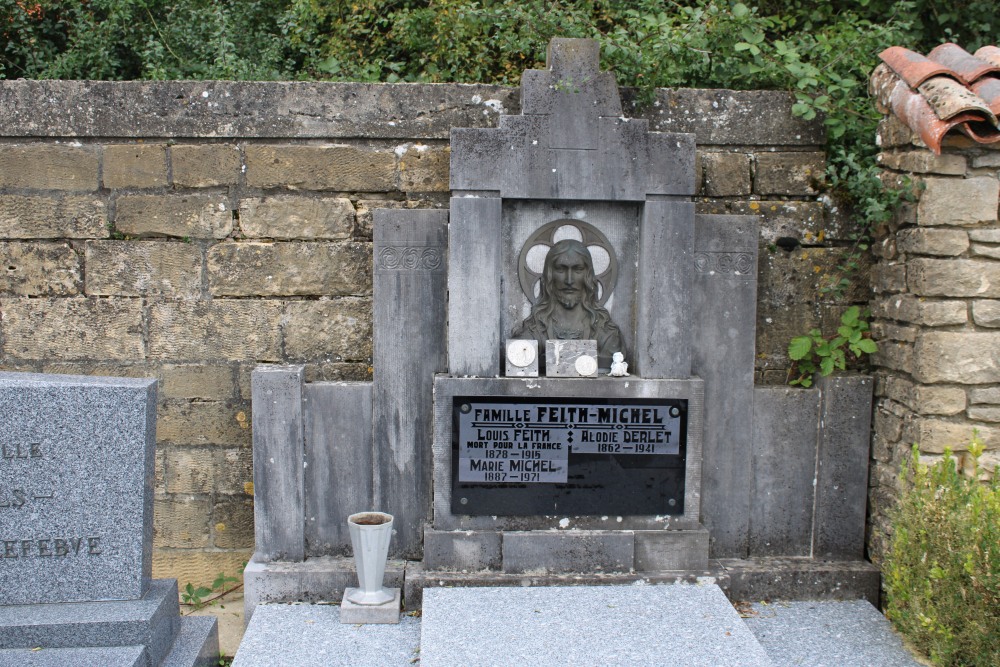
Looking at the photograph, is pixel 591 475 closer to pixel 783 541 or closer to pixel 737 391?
pixel 737 391

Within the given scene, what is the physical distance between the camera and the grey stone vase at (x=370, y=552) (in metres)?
3.80

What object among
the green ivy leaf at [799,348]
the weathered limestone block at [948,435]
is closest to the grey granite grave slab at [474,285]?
the green ivy leaf at [799,348]

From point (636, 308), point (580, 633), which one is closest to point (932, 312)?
point (636, 308)

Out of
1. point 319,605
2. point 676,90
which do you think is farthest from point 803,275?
point 319,605

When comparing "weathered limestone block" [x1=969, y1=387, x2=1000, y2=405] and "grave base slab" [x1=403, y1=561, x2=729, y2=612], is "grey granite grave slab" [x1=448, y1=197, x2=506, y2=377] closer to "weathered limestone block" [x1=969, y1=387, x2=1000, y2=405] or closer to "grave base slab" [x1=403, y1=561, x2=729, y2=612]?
"grave base slab" [x1=403, y1=561, x2=729, y2=612]

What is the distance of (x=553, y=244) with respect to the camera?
418cm

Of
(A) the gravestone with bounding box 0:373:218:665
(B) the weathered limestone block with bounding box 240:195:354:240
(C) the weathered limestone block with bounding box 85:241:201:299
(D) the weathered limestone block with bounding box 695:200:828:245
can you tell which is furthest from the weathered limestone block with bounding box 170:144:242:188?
(D) the weathered limestone block with bounding box 695:200:828:245

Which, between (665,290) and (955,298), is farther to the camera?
(665,290)

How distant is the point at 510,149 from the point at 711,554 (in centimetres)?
227

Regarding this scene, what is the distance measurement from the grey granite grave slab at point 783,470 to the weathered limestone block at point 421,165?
196 centimetres

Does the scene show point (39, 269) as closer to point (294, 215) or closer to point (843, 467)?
point (294, 215)

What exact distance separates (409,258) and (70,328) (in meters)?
1.84

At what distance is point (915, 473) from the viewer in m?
3.70

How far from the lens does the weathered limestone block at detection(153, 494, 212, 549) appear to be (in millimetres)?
4492
